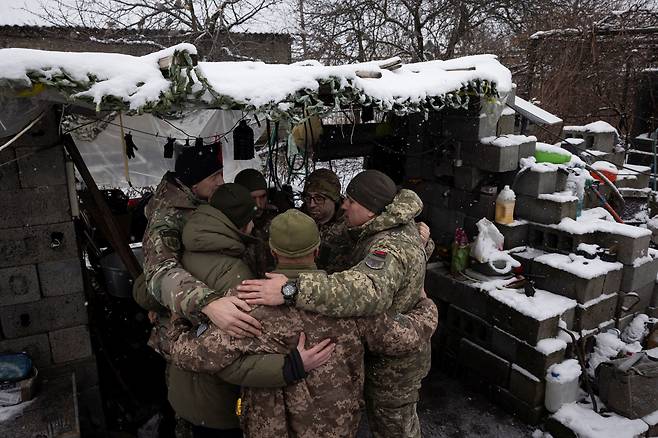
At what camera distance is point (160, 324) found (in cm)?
287

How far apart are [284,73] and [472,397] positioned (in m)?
3.84

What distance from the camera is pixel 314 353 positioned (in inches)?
83.7

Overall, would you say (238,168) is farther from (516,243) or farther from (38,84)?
(38,84)

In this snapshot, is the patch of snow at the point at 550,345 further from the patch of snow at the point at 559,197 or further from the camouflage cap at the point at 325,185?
the camouflage cap at the point at 325,185

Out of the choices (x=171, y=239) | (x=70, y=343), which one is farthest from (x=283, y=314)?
(x=70, y=343)

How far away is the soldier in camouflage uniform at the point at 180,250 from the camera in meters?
2.11

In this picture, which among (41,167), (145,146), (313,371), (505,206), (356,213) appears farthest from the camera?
(145,146)

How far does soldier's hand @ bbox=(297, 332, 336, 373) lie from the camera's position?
2111 millimetres

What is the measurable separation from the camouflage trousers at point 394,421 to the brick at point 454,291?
192cm

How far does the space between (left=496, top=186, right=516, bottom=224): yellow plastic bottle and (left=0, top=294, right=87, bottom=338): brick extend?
421 centimetres

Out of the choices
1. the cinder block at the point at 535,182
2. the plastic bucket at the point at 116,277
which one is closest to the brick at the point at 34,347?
the plastic bucket at the point at 116,277

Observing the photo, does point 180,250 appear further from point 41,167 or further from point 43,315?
point 43,315

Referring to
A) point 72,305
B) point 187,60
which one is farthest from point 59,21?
point 187,60

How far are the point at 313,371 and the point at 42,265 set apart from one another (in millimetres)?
2495
